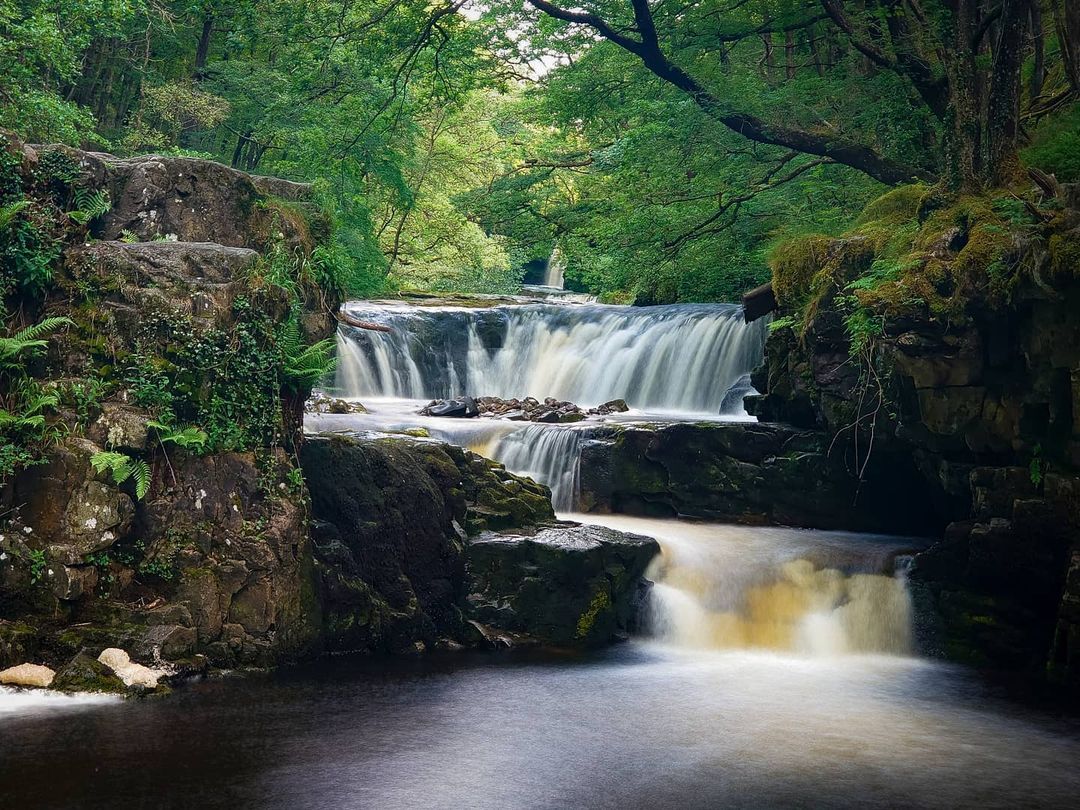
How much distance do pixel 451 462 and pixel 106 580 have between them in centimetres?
428

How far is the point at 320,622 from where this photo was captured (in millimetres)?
9742

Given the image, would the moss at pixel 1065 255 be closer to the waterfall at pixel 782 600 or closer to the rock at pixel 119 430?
the waterfall at pixel 782 600

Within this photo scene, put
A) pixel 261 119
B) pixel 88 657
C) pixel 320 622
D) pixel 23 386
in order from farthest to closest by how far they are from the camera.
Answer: pixel 261 119 → pixel 320 622 → pixel 23 386 → pixel 88 657

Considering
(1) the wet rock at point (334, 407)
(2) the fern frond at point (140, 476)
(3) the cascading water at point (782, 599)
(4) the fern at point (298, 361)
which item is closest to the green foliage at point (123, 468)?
(2) the fern frond at point (140, 476)

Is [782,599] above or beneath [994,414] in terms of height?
beneath

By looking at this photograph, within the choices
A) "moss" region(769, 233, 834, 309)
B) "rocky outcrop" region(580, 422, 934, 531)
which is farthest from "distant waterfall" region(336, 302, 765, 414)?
"moss" region(769, 233, 834, 309)

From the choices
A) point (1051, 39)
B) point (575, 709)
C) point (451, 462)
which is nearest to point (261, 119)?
point (451, 462)

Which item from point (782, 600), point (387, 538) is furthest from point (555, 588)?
point (782, 600)

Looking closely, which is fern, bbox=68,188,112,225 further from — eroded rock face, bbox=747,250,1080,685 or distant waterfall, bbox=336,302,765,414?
distant waterfall, bbox=336,302,765,414

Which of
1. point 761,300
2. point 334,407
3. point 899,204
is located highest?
point 899,204

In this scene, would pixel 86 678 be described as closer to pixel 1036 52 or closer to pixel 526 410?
pixel 526 410

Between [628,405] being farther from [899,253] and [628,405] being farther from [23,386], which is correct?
[23,386]

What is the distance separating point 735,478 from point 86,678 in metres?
8.80

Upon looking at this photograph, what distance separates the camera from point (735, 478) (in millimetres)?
14117
